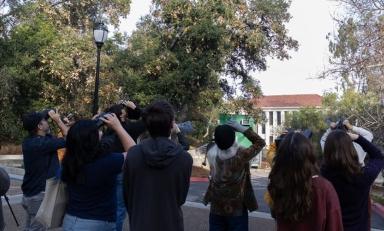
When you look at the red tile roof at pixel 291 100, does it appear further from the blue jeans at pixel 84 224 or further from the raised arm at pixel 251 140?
the blue jeans at pixel 84 224

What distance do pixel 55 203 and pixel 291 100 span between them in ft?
272

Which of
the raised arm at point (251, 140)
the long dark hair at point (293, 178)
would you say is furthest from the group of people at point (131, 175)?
the raised arm at point (251, 140)

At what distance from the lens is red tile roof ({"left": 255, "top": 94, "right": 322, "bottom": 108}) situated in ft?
267

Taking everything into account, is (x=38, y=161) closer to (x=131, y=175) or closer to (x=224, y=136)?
(x=224, y=136)

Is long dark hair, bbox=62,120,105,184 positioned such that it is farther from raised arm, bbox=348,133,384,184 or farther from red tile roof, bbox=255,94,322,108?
red tile roof, bbox=255,94,322,108

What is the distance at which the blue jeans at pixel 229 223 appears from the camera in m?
4.77

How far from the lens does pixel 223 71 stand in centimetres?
2531

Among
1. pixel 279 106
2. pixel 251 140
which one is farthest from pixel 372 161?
pixel 279 106

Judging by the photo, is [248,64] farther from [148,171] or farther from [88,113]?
[148,171]

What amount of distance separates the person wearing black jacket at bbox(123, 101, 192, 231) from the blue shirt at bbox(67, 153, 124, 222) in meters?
0.18

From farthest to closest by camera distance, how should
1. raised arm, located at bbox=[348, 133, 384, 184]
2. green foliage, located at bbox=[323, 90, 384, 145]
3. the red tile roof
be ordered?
the red tile roof, green foliage, located at bbox=[323, 90, 384, 145], raised arm, located at bbox=[348, 133, 384, 184]

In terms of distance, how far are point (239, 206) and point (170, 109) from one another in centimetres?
189

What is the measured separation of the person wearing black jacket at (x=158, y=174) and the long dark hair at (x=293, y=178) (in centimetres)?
59

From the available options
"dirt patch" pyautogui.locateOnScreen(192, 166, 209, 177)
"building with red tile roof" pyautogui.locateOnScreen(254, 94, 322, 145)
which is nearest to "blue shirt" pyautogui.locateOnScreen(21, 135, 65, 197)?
"dirt patch" pyautogui.locateOnScreen(192, 166, 209, 177)
